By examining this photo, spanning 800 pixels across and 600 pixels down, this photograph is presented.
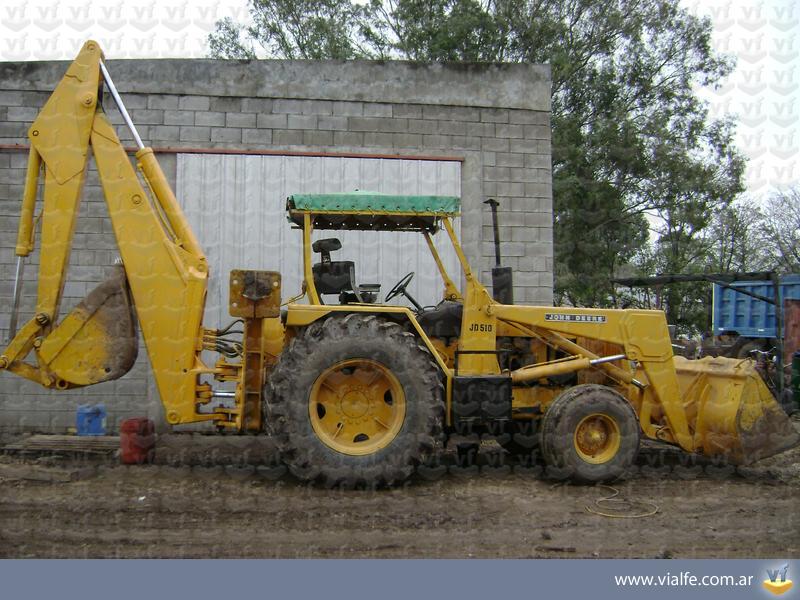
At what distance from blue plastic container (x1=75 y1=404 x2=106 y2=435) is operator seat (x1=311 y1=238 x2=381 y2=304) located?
147 inches

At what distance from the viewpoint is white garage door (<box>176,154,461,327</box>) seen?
8922mm

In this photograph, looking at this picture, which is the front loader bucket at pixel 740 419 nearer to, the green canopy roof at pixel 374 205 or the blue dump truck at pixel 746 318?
the green canopy roof at pixel 374 205

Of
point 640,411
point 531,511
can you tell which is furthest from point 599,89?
point 531,511

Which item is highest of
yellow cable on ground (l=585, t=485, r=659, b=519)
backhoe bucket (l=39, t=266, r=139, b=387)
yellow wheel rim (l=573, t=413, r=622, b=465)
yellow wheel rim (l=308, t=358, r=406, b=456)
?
backhoe bucket (l=39, t=266, r=139, b=387)

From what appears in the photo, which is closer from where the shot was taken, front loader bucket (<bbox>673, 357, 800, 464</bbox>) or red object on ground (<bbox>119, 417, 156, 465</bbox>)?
front loader bucket (<bbox>673, 357, 800, 464</bbox>)

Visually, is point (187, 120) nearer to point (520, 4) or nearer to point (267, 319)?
point (267, 319)

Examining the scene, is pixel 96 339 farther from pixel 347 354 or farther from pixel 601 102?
pixel 601 102

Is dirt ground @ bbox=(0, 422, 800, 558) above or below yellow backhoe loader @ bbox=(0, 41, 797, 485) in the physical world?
below

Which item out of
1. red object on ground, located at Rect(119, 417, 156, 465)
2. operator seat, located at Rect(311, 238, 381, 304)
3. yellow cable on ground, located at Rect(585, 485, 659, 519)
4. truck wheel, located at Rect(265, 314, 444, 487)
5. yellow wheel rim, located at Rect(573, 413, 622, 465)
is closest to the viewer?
yellow cable on ground, located at Rect(585, 485, 659, 519)

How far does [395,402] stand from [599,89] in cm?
1898

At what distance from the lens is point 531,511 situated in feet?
17.2

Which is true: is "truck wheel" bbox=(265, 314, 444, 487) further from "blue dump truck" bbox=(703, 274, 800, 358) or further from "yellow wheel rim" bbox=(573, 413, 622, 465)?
"blue dump truck" bbox=(703, 274, 800, 358)

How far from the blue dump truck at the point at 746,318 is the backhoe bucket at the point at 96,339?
34.6ft

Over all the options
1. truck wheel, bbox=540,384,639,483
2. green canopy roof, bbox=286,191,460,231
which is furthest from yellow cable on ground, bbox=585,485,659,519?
→ green canopy roof, bbox=286,191,460,231
